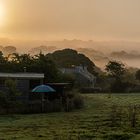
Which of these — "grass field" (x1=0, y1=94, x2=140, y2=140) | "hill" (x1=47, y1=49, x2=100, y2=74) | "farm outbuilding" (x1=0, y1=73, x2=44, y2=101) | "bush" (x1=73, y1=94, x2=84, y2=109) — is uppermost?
"hill" (x1=47, y1=49, x2=100, y2=74)

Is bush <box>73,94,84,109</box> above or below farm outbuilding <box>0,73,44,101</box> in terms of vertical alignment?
below

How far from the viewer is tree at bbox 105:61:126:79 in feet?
318

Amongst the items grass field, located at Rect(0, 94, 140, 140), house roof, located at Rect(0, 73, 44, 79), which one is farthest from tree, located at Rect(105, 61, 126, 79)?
grass field, located at Rect(0, 94, 140, 140)

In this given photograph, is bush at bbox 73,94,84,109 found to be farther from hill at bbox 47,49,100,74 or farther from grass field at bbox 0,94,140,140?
hill at bbox 47,49,100,74

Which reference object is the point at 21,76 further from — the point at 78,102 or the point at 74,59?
the point at 74,59

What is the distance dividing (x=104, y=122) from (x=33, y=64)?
2226 centimetres

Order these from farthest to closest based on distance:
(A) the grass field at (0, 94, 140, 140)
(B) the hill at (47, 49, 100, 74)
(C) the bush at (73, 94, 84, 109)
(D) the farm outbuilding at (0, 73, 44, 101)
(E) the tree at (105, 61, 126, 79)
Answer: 1. (B) the hill at (47, 49, 100, 74)
2. (E) the tree at (105, 61, 126, 79)
3. (D) the farm outbuilding at (0, 73, 44, 101)
4. (C) the bush at (73, 94, 84, 109)
5. (A) the grass field at (0, 94, 140, 140)

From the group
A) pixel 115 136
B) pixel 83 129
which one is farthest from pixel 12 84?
pixel 115 136

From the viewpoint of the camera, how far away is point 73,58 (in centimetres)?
12675

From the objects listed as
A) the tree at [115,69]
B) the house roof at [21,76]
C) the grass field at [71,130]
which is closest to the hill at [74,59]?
the tree at [115,69]

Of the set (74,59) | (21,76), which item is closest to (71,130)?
(21,76)

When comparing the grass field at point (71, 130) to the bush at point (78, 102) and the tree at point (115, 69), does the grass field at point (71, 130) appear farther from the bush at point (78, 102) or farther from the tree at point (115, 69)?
the tree at point (115, 69)

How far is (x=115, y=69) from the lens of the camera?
98250 millimetres

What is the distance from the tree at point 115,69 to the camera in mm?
96787
